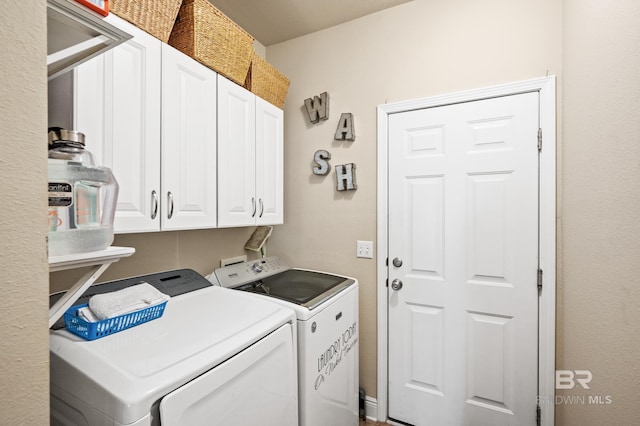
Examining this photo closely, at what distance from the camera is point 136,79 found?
1.14m

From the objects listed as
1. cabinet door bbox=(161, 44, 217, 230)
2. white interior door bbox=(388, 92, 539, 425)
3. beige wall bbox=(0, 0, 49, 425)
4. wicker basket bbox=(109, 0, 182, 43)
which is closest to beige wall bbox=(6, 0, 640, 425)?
beige wall bbox=(0, 0, 49, 425)

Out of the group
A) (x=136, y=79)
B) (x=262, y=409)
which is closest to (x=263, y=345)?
(x=262, y=409)

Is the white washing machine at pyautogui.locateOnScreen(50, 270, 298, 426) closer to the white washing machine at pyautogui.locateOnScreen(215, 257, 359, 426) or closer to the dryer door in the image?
the dryer door

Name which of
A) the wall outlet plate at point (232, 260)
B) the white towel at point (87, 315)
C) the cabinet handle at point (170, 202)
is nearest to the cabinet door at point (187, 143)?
the cabinet handle at point (170, 202)

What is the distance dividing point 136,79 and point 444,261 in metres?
1.84

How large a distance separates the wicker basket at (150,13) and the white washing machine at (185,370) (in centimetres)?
105

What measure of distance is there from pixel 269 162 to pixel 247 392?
1.32 m

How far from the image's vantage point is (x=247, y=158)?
5.61ft

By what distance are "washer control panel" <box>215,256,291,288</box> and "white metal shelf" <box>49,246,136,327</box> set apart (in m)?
0.86

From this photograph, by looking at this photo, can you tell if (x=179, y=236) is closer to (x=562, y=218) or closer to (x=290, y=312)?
(x=290, y=312)

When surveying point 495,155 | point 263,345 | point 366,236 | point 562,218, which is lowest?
point 263,345

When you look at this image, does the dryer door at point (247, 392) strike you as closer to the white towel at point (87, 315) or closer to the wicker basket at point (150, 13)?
the white towel at point (87, 315)

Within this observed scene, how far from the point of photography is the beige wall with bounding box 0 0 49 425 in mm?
→ 448

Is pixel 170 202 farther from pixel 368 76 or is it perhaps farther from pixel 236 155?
pixel 368 76
